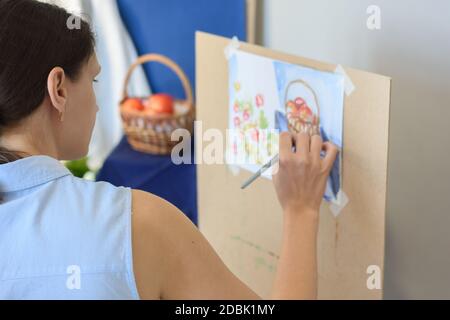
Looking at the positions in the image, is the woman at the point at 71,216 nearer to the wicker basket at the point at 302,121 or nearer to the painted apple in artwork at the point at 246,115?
the wicker basket at the point at 302,121

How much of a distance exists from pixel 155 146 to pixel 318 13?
687 millimetres

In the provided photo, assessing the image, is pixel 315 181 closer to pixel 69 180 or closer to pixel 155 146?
pixel 69 180

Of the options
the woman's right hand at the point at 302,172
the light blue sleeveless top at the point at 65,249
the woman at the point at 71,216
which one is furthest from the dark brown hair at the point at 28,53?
the woman's right hand at the point at 302,172

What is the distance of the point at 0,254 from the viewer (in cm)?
79

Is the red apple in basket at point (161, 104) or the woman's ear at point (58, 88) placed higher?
the red apple in basket at point (161, 104)

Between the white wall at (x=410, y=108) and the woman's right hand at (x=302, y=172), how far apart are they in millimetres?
246

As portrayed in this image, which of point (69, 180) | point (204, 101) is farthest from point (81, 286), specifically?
point (204, 101)

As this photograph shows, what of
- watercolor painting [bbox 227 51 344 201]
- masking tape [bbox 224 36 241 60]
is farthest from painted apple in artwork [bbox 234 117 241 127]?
masking tape [bbox 224 36 241 60]

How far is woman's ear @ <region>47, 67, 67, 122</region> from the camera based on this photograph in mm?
869

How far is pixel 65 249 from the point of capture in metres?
0.78

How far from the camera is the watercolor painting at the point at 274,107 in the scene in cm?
105
